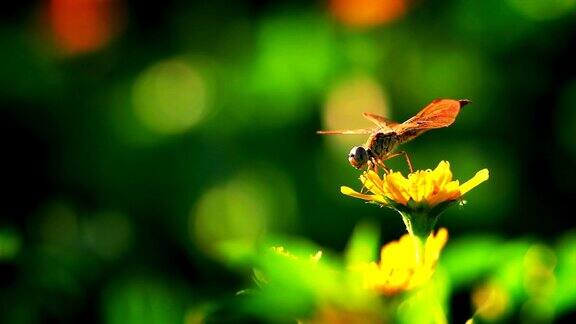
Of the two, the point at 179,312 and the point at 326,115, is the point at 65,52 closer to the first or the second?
the point at 326,115

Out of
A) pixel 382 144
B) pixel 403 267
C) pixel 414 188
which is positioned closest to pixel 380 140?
pixel 382 144

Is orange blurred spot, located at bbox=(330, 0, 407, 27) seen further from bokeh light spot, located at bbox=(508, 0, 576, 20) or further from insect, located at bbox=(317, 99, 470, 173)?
insect, located at bbox=(317, 99, 470, 173)

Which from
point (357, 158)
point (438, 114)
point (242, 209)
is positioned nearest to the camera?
point (438, 114)

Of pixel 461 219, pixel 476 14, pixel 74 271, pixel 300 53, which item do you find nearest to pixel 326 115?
pixel 300 53

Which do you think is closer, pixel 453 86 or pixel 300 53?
pixel 300 53

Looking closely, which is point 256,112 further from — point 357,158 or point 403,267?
point 403,267

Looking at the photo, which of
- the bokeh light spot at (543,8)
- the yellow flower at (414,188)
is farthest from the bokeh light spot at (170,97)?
the yellow flower at (414,188)
